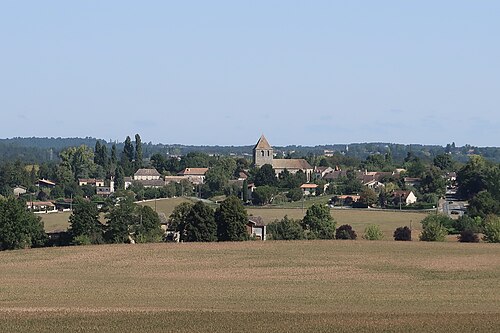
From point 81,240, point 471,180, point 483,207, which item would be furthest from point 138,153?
point 81,240

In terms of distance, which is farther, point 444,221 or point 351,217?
point 351,217

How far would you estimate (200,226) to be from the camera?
76438mm

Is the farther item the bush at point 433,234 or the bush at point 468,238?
the bush at point 433,234

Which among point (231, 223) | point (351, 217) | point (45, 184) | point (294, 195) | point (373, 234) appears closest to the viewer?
point (231, 223)

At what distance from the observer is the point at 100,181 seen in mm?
169875

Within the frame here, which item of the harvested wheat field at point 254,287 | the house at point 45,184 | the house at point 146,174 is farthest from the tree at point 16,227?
the house at point 146,174

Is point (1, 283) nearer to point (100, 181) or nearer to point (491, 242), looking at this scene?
point (491, 242)

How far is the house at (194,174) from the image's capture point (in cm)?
18200

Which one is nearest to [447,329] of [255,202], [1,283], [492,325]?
[492,325]

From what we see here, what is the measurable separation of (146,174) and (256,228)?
9271 centimetres

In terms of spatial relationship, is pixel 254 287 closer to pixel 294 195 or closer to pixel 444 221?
pixel 444 221

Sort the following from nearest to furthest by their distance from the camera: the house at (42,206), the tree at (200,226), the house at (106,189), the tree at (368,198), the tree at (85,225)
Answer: the tree at (85,225), the tree at (200,226), the house at (42,206), the tree at (368,198), the house at (106,189)

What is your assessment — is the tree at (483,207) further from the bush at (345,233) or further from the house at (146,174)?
the house at (146,174)

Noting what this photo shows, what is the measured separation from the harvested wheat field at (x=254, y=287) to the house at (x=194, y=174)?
109 metres
